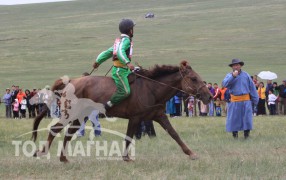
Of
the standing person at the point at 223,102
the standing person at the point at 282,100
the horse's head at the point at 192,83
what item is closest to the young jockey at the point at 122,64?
the horse's head at the point at 192,83

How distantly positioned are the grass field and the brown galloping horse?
0.55 m

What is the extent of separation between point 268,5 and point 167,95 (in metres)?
91.3

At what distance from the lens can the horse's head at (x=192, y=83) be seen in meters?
11.2

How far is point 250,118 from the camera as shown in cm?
1453

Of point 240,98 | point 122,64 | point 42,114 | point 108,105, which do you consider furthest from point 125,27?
point 240,98

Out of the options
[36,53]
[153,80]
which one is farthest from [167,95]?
[36,53]

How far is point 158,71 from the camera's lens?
11.3 metres

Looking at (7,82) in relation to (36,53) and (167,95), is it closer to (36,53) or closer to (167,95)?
(36,53)

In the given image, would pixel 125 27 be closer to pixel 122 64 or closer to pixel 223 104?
pixel 122 64

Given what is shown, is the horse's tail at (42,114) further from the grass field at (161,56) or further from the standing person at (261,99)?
the standing person at (261,99)

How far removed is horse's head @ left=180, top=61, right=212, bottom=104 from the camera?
11.2m

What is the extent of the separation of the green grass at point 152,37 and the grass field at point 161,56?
0.38ft

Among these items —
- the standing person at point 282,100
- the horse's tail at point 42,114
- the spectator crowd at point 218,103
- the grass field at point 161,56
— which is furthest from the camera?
the spectator crowd at point 218,103

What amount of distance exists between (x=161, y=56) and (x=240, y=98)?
45.7 meters
